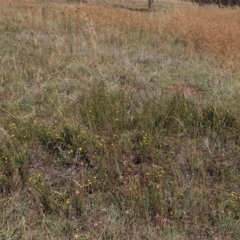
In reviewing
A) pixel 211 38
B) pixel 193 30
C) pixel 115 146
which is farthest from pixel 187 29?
pixel 115 146

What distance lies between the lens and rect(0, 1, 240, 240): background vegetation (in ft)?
8.23

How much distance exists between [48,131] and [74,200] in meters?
0.95

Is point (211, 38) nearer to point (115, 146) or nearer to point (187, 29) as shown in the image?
point (187, 29)

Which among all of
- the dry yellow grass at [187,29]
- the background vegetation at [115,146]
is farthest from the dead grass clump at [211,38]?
the background vegetation at [115,146]

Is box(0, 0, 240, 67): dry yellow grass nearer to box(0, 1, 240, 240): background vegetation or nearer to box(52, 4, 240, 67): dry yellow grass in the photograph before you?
box(52, 4, 240, 67): dry yellow grass

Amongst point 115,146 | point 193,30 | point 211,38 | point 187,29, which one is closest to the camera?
point 115,146

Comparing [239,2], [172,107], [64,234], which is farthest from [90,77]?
[239,2]

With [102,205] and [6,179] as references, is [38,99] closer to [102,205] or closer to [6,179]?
[6,179]

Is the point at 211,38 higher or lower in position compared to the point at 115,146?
higher

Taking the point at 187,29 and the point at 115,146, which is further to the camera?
the point at 187,29

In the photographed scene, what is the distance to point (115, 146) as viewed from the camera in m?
3.19

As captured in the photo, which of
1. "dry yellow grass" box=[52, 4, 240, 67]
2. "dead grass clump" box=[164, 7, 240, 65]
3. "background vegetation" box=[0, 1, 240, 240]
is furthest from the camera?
"dry yellow grass" box=[52, 4, 240, 67]

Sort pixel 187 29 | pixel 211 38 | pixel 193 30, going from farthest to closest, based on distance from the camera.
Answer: pixel 187 29 → pixel 193 30 → pixel 211 38

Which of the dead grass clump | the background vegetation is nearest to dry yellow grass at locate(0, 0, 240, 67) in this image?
the dead grass clump
